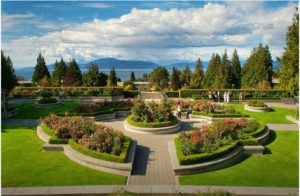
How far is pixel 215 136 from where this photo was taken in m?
15.8

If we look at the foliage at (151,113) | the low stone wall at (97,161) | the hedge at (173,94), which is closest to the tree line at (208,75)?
the hedge at (173,94)

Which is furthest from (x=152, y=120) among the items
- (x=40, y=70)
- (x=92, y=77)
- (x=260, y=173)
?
(x=40, y=70)

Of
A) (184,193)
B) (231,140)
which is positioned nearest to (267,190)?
(184,193)

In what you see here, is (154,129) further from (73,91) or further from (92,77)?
(92,77)

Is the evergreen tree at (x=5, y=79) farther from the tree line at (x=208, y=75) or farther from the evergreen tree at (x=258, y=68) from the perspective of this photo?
the evergreen tree at (x=258, y=68)

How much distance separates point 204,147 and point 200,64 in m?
51.7

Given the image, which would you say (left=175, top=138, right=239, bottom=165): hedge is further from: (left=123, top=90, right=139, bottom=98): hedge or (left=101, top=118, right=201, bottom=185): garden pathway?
(left=123, top=90, right=139, bottom=98): hedge

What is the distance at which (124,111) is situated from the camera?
2675 cm

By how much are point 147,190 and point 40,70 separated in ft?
183

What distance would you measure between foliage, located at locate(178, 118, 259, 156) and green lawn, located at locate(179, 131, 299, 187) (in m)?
1.35

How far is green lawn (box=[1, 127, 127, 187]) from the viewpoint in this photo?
11959mm

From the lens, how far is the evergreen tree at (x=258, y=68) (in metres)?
56.3

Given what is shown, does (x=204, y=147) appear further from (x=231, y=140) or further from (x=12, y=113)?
(x=12, y=113)

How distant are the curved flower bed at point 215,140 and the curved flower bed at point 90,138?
9.14 ft
